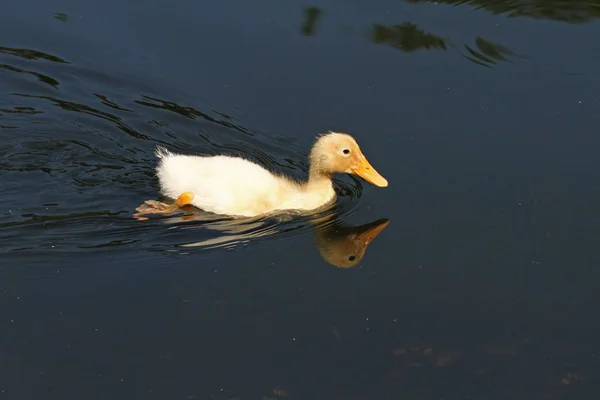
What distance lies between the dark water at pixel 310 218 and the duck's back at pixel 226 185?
0.63 ft

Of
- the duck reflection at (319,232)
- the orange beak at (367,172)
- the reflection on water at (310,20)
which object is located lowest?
the duck reflection at (319,232)

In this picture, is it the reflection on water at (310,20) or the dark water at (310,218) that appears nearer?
the dark water at (310,218)

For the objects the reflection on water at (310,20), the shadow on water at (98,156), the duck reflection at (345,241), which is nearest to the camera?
the duck reflection at (345,241)

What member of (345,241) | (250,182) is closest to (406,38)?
(250,182)

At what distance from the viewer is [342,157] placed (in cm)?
820

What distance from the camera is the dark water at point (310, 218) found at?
6129 millimetres

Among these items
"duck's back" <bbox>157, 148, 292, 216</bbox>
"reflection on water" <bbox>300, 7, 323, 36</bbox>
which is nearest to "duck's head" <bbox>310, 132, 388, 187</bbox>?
"duck's back" <bbox>157, 148, 292, 216</bbox>

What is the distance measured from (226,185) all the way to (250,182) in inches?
8.0

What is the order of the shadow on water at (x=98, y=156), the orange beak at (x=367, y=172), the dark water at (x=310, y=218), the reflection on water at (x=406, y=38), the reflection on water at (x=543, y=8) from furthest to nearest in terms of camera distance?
1. the reflection on water at (x=543, y=8)
2. the reflection on water at (x=406, y=38)
3. the orange beak at (x=367, y=172)
4. the shadow on water at (x=98, y=156)
5. the dark water at (x=310, y=218)

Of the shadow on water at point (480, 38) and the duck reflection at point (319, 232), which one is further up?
the shadow on water at point (480, 38)

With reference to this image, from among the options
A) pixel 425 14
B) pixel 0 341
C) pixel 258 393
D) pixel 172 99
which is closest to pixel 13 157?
pixel 172 99

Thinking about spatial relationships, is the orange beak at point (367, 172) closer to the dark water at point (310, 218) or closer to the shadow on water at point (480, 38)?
the dark water at point (310, 218)

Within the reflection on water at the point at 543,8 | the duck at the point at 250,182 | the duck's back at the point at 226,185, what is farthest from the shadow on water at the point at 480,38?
the duck's back at the point at 226,185

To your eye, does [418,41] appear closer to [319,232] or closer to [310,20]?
[310,20]
